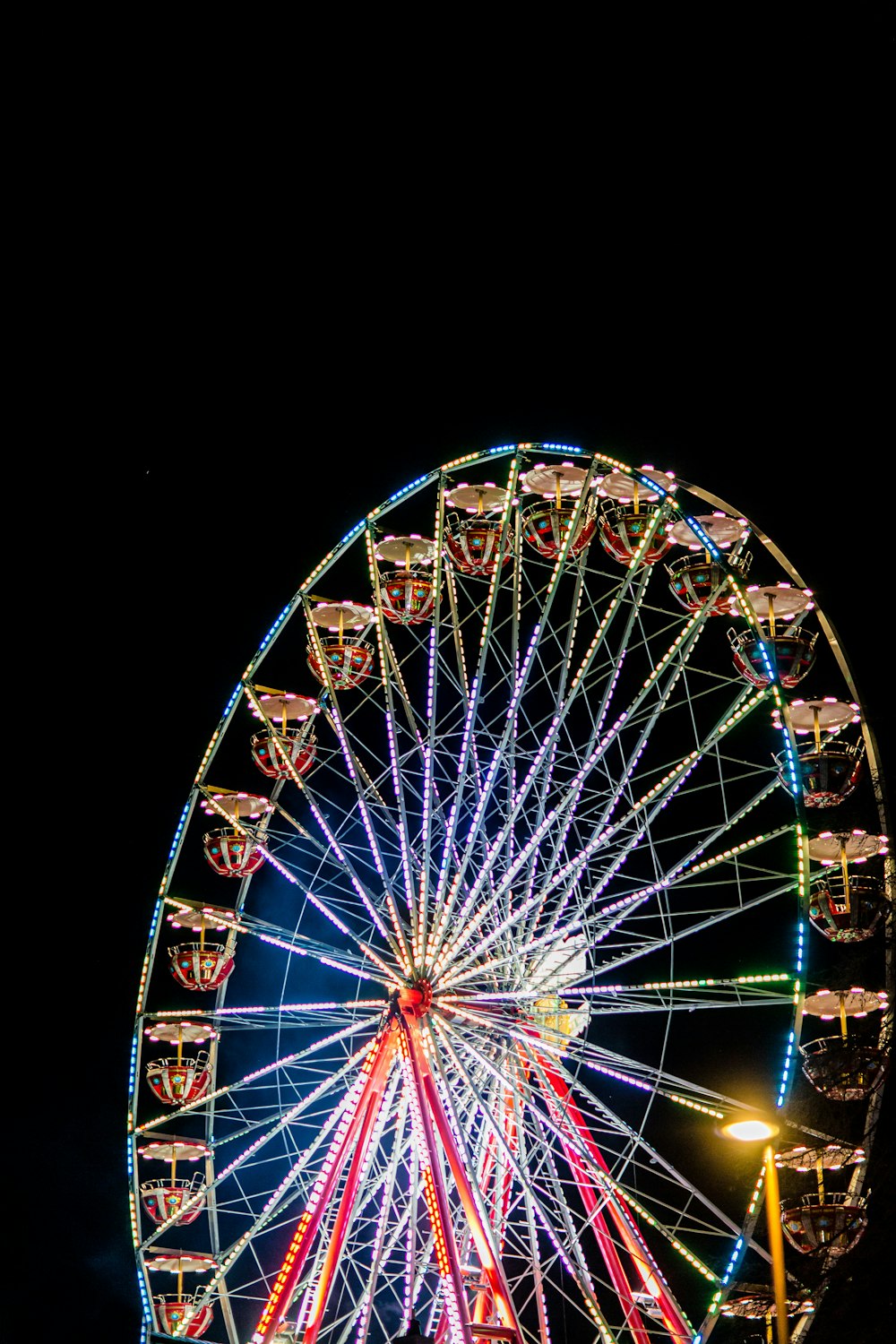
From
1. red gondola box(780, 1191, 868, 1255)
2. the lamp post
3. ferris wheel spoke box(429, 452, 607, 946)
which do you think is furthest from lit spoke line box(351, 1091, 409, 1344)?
the lamp post

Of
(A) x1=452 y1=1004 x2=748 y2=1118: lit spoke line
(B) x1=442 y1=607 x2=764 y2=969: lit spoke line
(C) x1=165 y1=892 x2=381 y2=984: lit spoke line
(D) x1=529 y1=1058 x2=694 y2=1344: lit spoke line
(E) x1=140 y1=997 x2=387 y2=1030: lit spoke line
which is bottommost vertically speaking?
(D) x1=529 y1=1058 x2=694 y2=1344: lit spoke line

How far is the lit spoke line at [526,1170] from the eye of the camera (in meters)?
12.6

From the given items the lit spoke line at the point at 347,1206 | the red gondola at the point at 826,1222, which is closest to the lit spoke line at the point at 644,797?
the lit spoke line at the point at 347,1206

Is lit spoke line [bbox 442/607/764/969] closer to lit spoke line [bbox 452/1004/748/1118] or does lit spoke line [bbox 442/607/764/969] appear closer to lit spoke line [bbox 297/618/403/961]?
lit spoke line [bbox 297/618/403/961]

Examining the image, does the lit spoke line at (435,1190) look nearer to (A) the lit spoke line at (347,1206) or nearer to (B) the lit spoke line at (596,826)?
(A) the lit spoke line at (347,1206)

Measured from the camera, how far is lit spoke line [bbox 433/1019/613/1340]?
12641 mm

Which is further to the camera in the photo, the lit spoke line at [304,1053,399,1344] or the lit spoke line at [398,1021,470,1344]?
the lit spoke line at [304,1053,399,1344]

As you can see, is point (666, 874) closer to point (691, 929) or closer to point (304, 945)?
point (691, 929)

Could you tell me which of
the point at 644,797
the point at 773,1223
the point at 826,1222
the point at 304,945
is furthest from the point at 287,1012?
the point at 773,1223

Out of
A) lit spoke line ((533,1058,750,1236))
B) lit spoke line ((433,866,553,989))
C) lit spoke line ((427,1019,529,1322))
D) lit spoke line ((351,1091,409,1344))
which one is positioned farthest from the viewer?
lit spoke line ((433,866,553,989))

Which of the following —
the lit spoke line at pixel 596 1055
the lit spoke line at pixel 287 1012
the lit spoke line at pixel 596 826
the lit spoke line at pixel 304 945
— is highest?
the lit spoke line at pixel 596 826

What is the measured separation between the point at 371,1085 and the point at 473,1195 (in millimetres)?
1342


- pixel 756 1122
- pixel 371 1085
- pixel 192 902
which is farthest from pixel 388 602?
pixel 756 1122

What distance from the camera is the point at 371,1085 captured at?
1344cm
